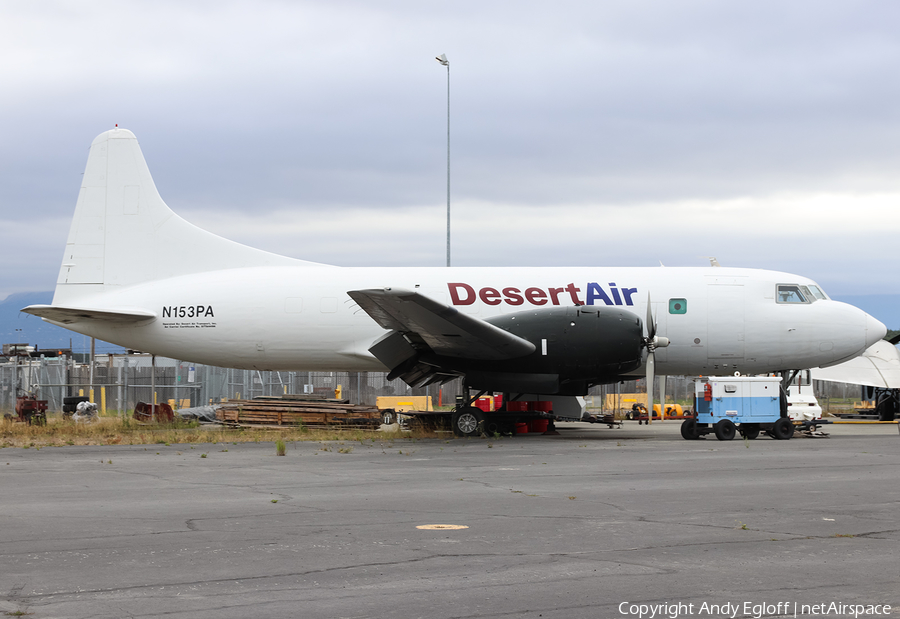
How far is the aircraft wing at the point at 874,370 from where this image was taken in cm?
3288

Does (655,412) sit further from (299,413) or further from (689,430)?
(299,413)

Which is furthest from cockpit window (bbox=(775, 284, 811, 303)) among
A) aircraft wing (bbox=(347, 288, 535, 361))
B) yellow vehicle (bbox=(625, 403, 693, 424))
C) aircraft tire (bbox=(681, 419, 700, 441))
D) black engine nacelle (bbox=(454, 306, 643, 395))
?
yellow vehicle (bbox=(625, 403, 693, 424))

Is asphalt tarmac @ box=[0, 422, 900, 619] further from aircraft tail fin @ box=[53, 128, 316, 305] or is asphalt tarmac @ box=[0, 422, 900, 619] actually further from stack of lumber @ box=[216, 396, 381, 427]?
aircraft tail fin @ box=[53, 128, 316, 305]

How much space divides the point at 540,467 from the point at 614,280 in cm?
993

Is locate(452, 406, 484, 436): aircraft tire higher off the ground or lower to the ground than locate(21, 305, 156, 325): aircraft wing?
lower

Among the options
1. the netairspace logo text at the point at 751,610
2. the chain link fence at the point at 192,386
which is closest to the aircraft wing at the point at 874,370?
the chain link fence at the point at 192,386

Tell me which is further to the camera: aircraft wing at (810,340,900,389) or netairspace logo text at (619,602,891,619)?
aircraft wing at (810,340,900,389)

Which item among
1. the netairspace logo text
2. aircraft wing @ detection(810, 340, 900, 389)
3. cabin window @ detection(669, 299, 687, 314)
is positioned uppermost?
cabin window @ detection(669, 299, 687, 314)

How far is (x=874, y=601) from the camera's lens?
5.55 m

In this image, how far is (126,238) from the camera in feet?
80.1

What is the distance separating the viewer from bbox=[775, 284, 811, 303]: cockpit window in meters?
22.7

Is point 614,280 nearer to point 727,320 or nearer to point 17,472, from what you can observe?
point 727,320

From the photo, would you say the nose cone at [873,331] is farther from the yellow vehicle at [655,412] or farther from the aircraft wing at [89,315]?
the aircraft wing at [89,315]

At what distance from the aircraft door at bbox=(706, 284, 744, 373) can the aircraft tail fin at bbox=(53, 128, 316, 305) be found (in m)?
11.3
